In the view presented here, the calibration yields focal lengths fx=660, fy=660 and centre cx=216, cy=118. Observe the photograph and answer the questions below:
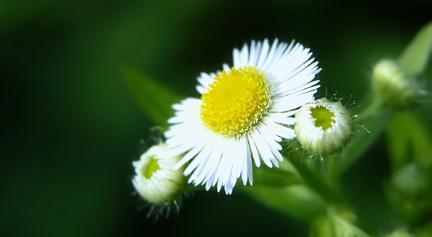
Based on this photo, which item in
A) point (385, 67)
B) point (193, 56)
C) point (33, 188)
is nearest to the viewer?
point (385, 67)

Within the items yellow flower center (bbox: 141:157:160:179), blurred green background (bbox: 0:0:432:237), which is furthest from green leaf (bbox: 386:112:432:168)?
yellow flower center (bbox: 141:157:160:179)

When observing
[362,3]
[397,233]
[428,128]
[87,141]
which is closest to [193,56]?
[87,141]

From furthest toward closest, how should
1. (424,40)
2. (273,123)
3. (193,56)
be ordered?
(193,56) → (424,40) → (273,123)

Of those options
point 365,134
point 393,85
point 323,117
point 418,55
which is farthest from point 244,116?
point 418,55

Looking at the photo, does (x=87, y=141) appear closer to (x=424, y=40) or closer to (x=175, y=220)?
(x=175, y=220)

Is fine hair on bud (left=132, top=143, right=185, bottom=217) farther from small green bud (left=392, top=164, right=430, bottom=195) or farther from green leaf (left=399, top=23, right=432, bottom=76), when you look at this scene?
green leaf (left=399, top=23, right=432, bottom=76)

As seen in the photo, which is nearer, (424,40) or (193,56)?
(424,40)
